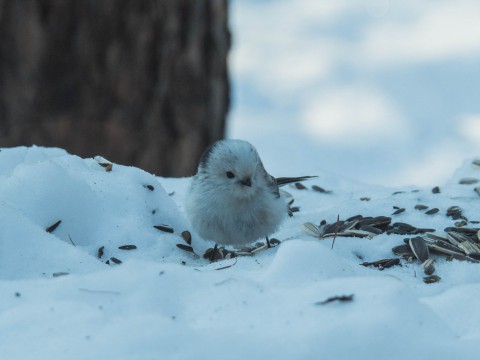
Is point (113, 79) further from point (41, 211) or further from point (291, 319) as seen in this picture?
point (291, 319)

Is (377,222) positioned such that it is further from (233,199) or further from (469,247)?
(233,199)

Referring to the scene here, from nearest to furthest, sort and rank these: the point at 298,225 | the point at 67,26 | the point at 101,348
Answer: the point at 101,348, the point at 298,225, the point at 67,26

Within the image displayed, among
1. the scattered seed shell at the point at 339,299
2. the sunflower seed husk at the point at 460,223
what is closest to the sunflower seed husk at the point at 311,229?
the sunflower seed husk at the point at 460,223

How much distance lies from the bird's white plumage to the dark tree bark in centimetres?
240

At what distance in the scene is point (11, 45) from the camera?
19.7 feet

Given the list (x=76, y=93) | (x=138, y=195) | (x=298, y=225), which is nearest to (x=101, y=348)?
(x=138, y=195)

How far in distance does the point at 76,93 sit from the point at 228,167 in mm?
2550

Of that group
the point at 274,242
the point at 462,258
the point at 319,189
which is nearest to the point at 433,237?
the point at 462,258

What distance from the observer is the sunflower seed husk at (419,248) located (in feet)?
11.8

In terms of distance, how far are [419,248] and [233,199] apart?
82 cm

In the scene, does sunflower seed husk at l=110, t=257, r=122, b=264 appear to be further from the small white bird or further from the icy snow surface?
the small white bird

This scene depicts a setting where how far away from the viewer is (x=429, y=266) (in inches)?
136

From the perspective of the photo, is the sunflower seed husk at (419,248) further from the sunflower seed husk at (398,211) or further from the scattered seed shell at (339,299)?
the scattered seed shell at (339,299)

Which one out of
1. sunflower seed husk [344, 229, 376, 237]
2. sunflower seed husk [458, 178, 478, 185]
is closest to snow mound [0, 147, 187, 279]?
sunflower seed husk [344, 229, 376, 237]
